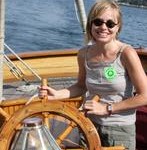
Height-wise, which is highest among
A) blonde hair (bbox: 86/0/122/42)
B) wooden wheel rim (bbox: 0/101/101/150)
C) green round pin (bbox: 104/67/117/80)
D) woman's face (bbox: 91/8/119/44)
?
blonde hair (bbox: 86/0/122/42)

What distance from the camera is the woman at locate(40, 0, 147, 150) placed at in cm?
240

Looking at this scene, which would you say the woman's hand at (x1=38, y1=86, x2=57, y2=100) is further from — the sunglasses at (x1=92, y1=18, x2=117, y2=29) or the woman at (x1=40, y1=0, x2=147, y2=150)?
the sunglasses at (x1=92, y1=18, x2=117, y2=29)

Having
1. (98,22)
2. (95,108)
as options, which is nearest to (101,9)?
(98,22)

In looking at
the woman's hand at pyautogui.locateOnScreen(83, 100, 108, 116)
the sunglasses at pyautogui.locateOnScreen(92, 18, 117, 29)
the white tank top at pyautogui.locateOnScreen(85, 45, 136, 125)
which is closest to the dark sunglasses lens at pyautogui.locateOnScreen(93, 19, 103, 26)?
the sunglasses at pyautogui.locateOnScreen(92, 18, 117, 29)

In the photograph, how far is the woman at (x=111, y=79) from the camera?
240 centimetres

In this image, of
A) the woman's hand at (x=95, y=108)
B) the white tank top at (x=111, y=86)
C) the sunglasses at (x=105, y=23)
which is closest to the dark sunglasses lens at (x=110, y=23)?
the sunglasses at (x=105, y=23)

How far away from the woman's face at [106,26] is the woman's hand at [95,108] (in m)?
0.29

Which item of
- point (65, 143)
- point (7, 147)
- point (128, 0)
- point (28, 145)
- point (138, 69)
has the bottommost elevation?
point (128, 0)

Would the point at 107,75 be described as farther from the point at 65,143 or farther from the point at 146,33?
the point at 146,33

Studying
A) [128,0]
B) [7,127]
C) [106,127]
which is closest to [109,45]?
[106,127]

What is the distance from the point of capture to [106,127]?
2543mm

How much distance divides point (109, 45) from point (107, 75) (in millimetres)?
138

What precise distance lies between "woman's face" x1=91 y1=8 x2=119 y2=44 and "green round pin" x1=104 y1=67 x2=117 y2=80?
12 centimetres

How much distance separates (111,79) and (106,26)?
241 mm
